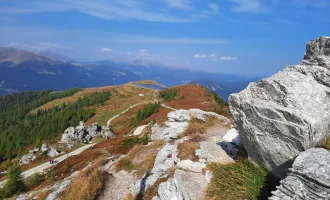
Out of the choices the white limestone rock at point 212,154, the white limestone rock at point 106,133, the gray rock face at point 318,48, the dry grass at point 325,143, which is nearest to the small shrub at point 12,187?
the white limestone rock at point 212,154

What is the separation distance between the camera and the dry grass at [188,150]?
59.3 feet

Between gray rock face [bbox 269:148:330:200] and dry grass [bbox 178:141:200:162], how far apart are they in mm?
8168

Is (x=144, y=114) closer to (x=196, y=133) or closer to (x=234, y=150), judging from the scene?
(x=196, y=133)

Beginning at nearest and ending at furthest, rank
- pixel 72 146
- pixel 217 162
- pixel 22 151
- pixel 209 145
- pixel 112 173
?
pixel 217 162
pixel 209 145
pixel 112 173
pixel 72 146
pixel 22 151

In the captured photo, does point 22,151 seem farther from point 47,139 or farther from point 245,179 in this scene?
point 245,179

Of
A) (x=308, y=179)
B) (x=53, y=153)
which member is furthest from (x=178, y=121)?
(x=53, y=153)

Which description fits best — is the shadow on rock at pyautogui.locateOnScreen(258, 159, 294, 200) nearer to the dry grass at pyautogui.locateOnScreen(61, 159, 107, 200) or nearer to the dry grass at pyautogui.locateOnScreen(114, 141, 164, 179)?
the dry grass at pyautogui.locateOnScreen(61, 159, 107, 200)

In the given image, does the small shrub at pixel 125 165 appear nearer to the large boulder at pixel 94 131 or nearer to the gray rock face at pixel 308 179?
the gray rock face at pixel 308 179

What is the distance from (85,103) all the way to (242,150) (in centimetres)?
18480

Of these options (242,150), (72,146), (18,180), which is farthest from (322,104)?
(72,146)

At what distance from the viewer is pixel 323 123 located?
37.1 feet

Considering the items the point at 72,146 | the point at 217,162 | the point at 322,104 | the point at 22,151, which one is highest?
the point at 322,104

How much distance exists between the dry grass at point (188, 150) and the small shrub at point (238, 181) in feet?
10.6

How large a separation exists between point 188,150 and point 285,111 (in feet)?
30.5
